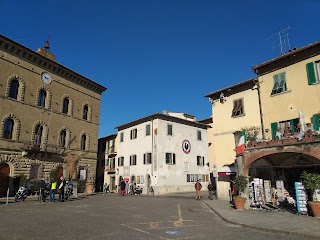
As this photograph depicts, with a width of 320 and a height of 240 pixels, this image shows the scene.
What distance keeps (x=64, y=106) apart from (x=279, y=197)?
26.0m

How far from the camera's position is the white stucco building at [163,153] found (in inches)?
1260

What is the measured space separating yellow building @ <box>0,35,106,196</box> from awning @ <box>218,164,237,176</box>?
19.1 m

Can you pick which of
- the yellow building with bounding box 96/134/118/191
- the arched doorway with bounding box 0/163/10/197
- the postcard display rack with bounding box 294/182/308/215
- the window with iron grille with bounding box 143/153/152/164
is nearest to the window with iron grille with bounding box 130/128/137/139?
the window with iron grille with bounding box 143/153/152/164

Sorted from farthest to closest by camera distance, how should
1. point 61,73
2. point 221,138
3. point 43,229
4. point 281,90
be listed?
point 61,73
point 221,138
point 281,90
point 43,229

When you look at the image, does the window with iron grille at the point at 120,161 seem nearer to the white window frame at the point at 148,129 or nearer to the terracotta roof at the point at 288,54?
the white window frame at the point at 148,129

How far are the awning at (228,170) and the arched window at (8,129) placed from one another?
2091 cm

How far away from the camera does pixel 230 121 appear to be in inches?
842

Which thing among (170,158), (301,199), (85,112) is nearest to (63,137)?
(85,112)

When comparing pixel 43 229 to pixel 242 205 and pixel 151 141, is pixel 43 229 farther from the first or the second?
pixel 151 141

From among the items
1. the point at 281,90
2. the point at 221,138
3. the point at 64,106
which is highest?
the point at 64,106

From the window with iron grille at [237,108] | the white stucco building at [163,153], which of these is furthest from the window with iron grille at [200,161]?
the window with iron grille at [237,108]

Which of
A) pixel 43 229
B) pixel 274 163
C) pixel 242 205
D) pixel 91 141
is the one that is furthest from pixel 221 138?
pixel 91 141

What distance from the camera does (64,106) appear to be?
32125mm

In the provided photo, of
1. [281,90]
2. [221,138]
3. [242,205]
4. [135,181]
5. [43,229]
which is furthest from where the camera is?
[135,181]
